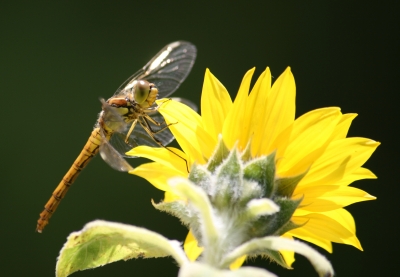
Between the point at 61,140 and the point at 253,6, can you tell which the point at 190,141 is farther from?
the point at 253,6

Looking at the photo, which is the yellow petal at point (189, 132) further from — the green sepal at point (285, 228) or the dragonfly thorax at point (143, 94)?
the dragonfly thorax at point (143, 94)

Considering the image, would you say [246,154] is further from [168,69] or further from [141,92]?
[168,69]

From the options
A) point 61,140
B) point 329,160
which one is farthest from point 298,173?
point 61,140

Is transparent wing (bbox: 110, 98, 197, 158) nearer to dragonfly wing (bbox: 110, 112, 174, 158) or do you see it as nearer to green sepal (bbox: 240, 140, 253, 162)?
dragonfly wing (bbox: 110, 112, 174, 158)

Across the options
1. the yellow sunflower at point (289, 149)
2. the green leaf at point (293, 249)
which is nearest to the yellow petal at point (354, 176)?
the yellow sunflower at point (289, 149)

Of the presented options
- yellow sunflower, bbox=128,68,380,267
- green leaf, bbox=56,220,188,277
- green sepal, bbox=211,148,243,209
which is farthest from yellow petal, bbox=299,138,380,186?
green leaf, bbox=56,220,188,277
